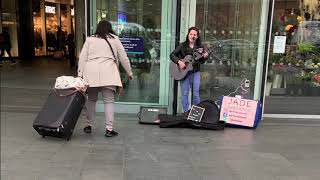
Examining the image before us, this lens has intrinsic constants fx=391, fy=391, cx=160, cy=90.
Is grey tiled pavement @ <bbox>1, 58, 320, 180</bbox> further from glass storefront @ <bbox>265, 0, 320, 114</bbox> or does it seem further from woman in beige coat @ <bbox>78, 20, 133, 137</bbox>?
glass storefront @ <bbox>265, 0, 320, 114</bbox>

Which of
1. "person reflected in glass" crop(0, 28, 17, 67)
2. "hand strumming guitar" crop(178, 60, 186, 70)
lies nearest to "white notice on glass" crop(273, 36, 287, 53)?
"hand strumming guitar" crop(178, 60, 186, 70)

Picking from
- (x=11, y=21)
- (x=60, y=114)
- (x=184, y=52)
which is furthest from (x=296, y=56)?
(x=11, y=21)

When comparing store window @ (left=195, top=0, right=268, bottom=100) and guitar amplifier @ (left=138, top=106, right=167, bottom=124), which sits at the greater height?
store window @ (left=195, top=0, right=268, bottom=100)

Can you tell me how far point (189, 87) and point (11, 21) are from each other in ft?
A: 46.7

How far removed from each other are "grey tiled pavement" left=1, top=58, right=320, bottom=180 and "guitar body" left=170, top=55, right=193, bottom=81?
90 centimetres

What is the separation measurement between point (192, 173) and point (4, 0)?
16158mm

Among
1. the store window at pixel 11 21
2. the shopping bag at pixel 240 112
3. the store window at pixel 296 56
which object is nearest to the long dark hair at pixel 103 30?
the shopping bag at pixel 240 112

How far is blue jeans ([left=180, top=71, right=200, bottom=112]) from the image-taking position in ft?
20.8

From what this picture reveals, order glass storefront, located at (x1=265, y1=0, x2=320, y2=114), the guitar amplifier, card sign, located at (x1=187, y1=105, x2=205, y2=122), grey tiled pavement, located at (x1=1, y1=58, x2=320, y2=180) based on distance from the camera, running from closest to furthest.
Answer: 1. grey tiled pavement, located at (x1=1, y1=58, x2=320, y2=180)
2. card sign, located at (x1=187, y1=105, x2=205, y2=122)
3. the guitar amplifier
4. glass storefront, located at (x1=265, y1=0, x2=320, y2=114)

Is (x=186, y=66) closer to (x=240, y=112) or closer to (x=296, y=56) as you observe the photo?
(x=240, y=112)

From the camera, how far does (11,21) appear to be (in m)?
18.2

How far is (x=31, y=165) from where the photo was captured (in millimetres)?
4336

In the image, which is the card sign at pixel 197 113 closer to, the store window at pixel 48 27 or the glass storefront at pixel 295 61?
the glass storefront at pixel 295 61

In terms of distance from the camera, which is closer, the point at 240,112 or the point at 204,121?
the point at 204,121
